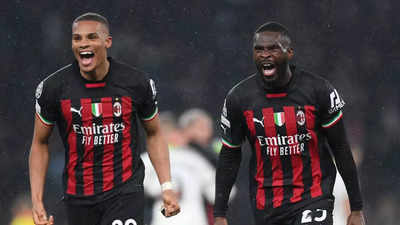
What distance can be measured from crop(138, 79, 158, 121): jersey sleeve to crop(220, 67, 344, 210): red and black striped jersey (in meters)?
0.60

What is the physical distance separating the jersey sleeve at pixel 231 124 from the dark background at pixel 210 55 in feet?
8.58

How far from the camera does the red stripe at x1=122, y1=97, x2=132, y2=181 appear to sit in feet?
24.6

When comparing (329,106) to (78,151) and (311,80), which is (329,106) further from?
(78,151)

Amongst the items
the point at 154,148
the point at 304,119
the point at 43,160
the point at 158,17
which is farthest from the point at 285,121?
the point at 158,17

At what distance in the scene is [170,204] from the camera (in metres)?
7.37

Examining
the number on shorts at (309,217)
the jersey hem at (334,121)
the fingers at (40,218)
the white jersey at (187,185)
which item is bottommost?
the white jersey at (187,185)

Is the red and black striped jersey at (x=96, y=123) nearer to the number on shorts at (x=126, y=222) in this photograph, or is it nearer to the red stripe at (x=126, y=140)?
the red stripe at (x=126, y=140)

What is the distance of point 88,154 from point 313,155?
1.52 metres

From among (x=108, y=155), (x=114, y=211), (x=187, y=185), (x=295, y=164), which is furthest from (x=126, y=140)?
(x=187, y=185)

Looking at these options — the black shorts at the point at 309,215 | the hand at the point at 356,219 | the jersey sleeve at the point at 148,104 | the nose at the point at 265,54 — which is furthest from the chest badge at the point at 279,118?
the jersey sleeve at the point at 148,104

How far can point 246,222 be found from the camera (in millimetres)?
10180

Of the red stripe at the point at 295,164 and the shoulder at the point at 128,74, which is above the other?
the shoulder at the point at 128,74

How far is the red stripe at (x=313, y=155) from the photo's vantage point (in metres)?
7.25

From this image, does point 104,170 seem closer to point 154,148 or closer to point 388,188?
point 154,148
